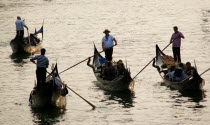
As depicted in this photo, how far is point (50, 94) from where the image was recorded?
1834 centimetres

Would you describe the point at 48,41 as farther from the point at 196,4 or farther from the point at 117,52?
the point at 196,4

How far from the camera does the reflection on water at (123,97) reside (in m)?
19.4

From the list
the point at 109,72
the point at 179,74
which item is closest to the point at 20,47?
the point at 109,72

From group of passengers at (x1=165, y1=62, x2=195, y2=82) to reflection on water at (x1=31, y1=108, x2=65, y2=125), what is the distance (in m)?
3.92

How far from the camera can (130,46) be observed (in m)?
Answer: 32.0

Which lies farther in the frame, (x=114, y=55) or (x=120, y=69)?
(x=114, y=55)

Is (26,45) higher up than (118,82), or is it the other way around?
(118,82)

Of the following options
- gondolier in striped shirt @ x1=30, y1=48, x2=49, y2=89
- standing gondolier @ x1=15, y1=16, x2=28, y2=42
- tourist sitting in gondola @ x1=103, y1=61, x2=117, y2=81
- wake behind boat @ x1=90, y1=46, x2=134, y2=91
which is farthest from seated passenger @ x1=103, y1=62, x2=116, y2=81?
standing gondolier @ x1=15, y1=16, x2=28, y2=42

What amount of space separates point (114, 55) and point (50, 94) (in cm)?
1126

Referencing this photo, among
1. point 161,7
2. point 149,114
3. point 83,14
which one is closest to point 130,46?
point 149,114

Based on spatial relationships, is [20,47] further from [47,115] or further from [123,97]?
[47,115]

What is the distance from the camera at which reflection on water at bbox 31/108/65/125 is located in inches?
701

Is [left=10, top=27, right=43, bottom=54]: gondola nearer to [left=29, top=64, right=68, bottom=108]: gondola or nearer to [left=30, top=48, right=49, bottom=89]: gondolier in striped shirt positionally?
[left=29, top=64, right=68, bottom=108]: gondola

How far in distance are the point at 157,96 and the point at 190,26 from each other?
20.7 meters
